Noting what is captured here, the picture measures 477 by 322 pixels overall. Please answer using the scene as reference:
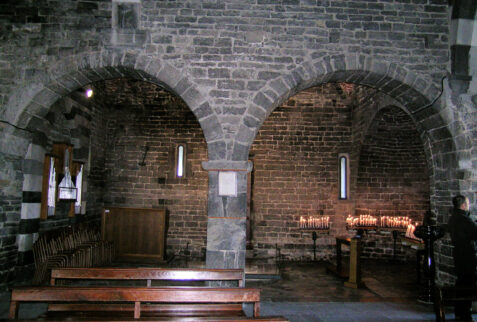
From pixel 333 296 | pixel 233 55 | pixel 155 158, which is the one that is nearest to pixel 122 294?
pixel 233 55

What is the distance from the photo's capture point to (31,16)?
5367 mm

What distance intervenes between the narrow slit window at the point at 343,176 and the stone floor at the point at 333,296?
1.96 m

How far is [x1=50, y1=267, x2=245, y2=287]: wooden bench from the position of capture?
366 cm

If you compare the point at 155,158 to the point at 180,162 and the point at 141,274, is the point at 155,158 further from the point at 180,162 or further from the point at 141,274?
the point at 141,274

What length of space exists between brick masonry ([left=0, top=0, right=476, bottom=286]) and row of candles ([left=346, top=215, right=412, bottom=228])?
3596 millimetres

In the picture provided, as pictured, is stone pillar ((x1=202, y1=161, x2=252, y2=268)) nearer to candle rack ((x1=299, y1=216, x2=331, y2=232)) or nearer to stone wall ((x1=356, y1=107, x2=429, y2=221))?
candle rack ((x1=299, y1=216, x2=331, y2=232))

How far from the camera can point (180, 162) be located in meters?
9.56

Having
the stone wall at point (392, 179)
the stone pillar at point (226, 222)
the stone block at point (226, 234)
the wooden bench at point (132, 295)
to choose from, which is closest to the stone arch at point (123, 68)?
the stone pillar at point (226, 222)

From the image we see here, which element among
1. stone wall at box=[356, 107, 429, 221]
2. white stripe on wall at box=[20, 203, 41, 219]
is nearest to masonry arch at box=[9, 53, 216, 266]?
white stripe on wall at box=[20, 203, 41, 219]

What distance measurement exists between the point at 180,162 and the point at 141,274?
5.95 meters

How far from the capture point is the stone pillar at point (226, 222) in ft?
16.4

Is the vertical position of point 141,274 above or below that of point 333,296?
above

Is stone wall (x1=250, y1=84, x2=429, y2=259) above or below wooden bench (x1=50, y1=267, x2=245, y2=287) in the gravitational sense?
above

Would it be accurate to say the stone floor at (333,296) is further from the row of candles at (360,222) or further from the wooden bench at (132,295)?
the wooden bench at (132,295)
